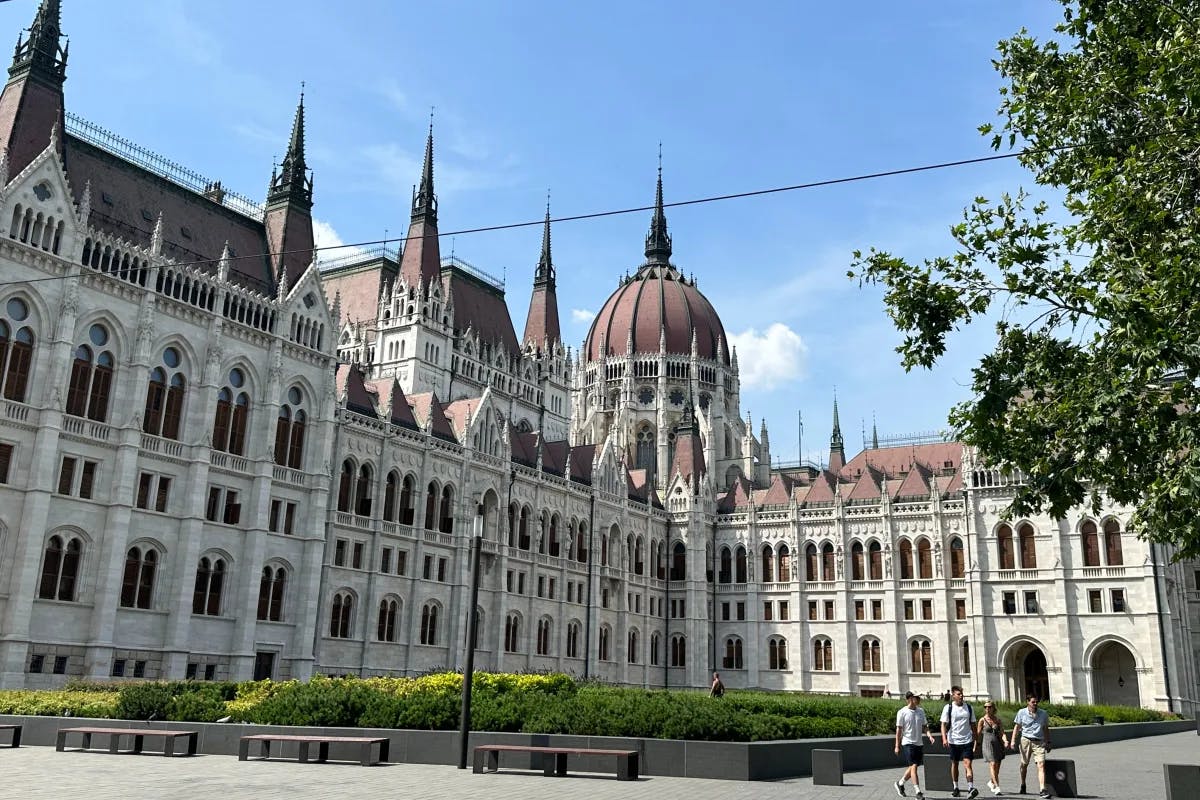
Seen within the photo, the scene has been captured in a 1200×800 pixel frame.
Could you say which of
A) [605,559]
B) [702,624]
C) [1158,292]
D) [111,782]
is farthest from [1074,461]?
[702,624]

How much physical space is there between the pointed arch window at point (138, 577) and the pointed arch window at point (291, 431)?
759cm

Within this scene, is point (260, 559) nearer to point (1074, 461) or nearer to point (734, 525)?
point (1074, 461)

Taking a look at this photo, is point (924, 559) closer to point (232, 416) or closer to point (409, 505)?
point (409, 505)

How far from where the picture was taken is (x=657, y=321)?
4028 inches

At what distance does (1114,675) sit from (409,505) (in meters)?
43.5

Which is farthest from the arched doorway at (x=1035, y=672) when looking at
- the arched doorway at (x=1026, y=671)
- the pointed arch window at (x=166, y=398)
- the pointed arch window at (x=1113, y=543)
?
the pointed arch window at (x=166, y=398)

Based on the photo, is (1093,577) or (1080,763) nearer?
(1080,763)

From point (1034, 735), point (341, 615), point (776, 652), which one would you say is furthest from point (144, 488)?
point (776, 652)

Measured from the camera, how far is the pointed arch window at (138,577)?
41.1 m

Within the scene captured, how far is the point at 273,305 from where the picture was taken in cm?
4888

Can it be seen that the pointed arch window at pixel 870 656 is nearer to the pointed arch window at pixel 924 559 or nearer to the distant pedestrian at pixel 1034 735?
the pointed arch window at pixel 924 559

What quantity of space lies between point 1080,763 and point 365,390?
38.4 metres

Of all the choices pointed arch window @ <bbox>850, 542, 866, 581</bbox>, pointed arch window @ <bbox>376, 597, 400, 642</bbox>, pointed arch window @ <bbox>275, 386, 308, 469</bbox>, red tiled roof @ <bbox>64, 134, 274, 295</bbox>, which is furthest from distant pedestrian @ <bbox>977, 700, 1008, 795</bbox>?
pointed arch window @ <bbox>850, 542, 866, 581</bbox>

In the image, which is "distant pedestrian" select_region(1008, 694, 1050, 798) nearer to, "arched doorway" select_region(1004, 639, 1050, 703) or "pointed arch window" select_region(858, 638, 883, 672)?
"arched doorway" select_region(1004, 639, 1050, 703)
